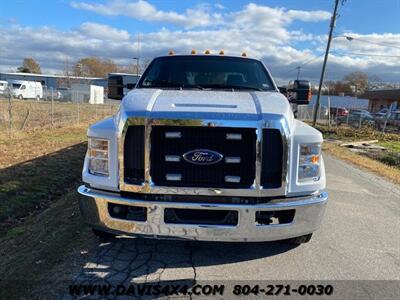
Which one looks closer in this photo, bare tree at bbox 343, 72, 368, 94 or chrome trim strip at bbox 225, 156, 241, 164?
chrome trim strip at bbox 225, 156, 241, 164

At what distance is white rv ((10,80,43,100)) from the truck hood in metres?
52.2

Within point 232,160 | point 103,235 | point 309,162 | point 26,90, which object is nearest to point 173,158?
point 232,160

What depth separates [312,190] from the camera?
3590mm

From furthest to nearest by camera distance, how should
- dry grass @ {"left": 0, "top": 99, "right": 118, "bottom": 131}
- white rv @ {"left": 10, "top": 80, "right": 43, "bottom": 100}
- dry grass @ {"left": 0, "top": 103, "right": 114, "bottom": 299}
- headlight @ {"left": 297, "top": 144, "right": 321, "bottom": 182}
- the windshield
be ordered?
white rv @ {"left": 10, "top": 80, "right": 43, "bottom": 100} < dry grass @ {"left": 0, "top": 99, "right": 118, "bottom": 131} < the windshield < dry grass @ {"left": 0, "top": 103, "right": 114, "bottom": 299} < headlight @ {"left": 297, "top": 144, "right": 321, "bottom": 182}

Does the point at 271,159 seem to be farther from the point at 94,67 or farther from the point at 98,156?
the point at 94,67

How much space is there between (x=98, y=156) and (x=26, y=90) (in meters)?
55.2

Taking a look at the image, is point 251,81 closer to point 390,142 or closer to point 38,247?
point 38,247

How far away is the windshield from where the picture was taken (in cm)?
494

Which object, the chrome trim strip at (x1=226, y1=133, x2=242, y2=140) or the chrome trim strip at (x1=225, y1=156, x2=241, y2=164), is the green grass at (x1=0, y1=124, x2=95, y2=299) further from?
the chrome trim strip at (x1=226, y1=133, x2=242, y2=140)

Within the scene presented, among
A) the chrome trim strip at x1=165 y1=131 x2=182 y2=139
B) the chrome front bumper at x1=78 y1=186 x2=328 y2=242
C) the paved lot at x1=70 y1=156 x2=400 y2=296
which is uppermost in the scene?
the chrome trim strip at x1=165 y1=131 x2=182 y2=139

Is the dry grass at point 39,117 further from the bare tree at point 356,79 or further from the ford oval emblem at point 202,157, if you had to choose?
the bare tree at point 356,79

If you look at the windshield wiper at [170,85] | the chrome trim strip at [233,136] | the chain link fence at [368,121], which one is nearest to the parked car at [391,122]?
the chain link fence at [368,121]

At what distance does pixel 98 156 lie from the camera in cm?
354

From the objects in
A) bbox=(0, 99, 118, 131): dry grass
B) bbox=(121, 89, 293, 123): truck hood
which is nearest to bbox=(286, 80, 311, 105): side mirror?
bbox=(121, 89, 293, 123): truck hood
